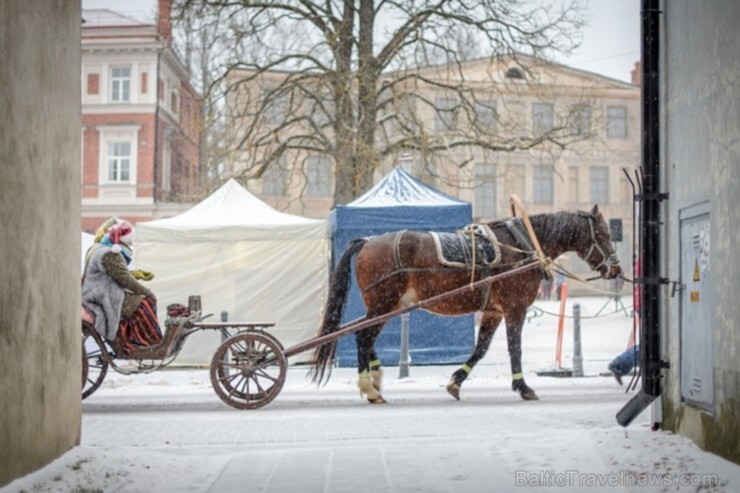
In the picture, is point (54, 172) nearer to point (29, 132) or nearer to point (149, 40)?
point (29, 132)

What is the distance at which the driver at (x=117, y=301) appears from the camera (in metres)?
11.5

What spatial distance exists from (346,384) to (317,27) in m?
12.5

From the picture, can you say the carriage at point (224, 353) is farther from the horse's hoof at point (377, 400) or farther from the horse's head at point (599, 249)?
the horse's head at point (599, 249)

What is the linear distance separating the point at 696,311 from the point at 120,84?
138ft

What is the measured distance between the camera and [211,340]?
17.7 meters

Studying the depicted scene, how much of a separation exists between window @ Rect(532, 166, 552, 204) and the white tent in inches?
1748

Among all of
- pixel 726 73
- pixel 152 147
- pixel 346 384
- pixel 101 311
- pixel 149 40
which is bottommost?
pixel 346 384

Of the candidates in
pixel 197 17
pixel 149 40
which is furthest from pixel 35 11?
pixel 149 40

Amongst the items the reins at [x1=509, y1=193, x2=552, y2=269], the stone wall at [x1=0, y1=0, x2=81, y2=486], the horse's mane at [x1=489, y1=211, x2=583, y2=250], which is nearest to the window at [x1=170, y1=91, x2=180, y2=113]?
the horse's mane at [x1=489, y1=211, x2=583, y2=250]

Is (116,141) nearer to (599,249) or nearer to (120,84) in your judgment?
(120,84)

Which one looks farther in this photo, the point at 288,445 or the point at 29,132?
the point at 288,445


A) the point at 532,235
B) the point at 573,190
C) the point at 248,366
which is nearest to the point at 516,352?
the point at 532,235

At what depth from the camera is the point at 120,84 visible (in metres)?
46.6

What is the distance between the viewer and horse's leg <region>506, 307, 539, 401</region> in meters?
11.7
